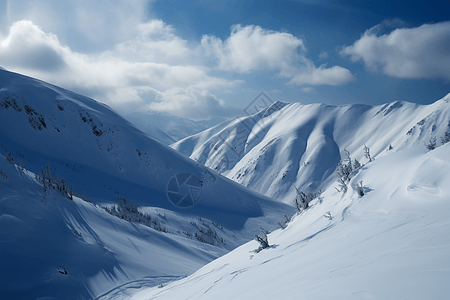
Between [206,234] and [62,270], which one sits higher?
[62,270]

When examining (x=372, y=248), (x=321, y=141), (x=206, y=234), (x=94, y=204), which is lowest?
(x=372, y=248)

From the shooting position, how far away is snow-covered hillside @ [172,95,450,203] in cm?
5212

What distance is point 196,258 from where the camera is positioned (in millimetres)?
8344

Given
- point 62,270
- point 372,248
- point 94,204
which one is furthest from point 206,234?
point 372,248

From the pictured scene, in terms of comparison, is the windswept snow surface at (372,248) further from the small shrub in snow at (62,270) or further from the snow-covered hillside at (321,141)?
the snow-covered hillside at (321,141)

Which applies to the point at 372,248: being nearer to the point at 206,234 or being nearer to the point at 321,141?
the point at 206,234

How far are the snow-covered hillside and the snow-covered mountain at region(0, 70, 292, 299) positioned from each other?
117 ft

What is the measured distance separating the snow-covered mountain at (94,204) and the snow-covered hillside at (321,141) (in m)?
35.7

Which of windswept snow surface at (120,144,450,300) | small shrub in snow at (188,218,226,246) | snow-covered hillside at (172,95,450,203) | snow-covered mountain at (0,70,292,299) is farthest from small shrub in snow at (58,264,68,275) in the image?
snow-covered hillside at (172,95,450,203)

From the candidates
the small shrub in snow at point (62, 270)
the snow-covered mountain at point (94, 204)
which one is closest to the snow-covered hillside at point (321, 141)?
the snow-covered mountain at point (94, 204)

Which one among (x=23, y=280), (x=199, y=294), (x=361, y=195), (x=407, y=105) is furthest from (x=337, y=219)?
(x=407, y=105)

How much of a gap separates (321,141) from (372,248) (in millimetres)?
68682

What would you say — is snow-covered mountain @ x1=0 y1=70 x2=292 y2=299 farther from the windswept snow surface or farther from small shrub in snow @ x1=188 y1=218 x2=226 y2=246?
the windswept snow surface

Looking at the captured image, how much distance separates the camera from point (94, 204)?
8852 mm
